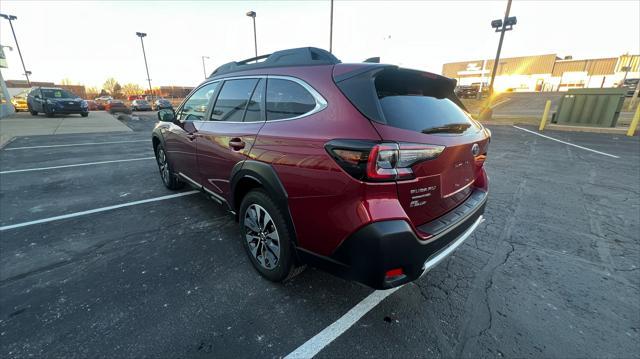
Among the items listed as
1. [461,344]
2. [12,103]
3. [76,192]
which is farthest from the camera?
[12,103]

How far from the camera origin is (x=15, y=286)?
94.5 inches

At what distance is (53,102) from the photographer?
15.1 metres

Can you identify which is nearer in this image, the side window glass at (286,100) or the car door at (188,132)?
the side window glass at (286,100)

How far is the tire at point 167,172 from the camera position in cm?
447

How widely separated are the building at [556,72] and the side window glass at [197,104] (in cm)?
5465

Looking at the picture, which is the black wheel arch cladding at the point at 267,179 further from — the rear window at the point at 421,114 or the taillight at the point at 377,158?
the rear window at the point at 421,114

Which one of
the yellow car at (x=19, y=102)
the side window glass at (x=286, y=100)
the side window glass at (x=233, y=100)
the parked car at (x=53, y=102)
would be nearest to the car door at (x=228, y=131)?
the side window glass at (x=233, y=100)

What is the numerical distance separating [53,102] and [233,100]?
18.7 meters

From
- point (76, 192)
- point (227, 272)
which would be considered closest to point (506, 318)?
point (227, 272)

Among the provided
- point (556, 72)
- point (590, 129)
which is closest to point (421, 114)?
point (590, 129)

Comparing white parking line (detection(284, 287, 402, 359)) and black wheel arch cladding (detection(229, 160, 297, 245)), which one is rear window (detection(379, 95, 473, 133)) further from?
white parking line (detection(284, 287, 402, 359))

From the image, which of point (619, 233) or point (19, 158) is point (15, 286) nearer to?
point (619, 233)

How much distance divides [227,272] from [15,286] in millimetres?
1792

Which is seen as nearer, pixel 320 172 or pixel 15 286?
pixel 320 172
